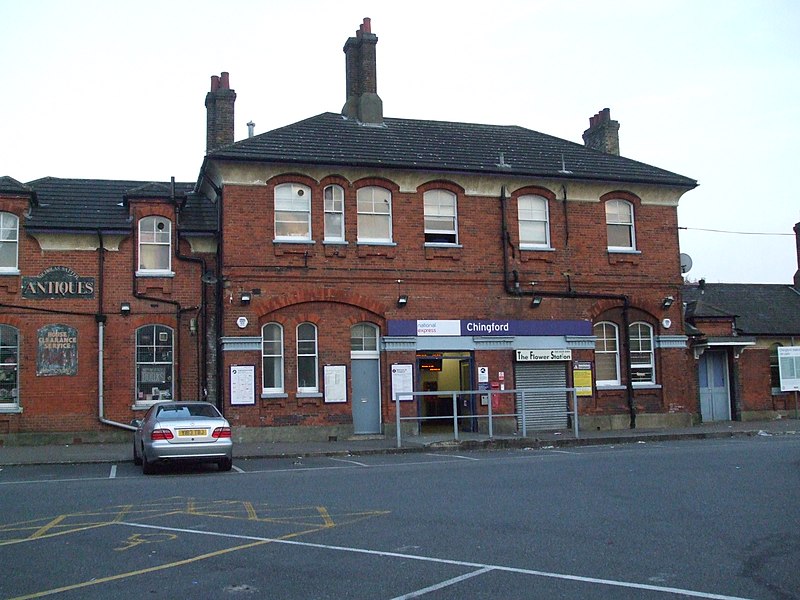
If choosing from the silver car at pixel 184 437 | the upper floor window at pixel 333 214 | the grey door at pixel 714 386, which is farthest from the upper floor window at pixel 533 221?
the silver car at pixel 184 437

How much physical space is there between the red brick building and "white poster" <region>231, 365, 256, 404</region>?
0.05 meters

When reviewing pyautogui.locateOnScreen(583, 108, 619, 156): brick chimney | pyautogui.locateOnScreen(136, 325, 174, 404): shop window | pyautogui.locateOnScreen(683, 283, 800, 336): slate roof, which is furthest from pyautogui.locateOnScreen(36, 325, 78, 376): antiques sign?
pyautogui.locateOnScreen(683, 283, 800, 336): slate roof

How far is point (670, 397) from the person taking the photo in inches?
1084

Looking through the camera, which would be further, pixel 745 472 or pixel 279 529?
pixel 745 472

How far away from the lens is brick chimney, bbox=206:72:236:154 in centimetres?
2738

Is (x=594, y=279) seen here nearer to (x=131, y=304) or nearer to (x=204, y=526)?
(x=131, y=304)

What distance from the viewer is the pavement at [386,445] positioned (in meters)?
20.4

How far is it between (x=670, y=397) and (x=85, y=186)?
62.0 ft

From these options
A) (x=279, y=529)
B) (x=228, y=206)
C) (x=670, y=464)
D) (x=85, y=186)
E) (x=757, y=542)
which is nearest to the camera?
(x=757, y=542)

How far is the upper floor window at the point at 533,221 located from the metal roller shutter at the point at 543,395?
3696 millimetres

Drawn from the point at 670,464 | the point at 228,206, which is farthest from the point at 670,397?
the point at 228,206

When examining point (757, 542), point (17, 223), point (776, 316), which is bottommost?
point (757, 542)

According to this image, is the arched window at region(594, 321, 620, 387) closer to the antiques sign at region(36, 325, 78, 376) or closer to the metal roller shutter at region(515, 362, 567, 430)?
the metal roller shutter at region(515, 362, 567, 430)

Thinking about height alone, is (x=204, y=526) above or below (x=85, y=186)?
below
